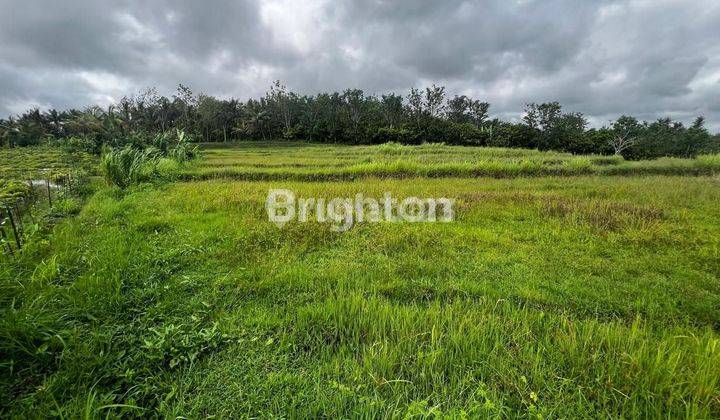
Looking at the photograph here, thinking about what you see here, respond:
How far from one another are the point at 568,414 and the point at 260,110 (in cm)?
5230

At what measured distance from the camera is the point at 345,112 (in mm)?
48312

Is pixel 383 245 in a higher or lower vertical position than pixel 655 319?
higher

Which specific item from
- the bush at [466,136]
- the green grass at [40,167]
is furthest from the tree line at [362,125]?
the green grass at [40,167]

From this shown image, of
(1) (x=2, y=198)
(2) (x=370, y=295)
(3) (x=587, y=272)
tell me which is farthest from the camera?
(1) (x=2, y=198)

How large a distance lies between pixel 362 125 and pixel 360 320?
4178 centimetres

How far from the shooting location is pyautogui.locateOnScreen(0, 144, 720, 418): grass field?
6.57 feet

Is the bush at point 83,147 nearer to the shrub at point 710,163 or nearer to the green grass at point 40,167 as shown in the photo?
the green grass at point 40,167

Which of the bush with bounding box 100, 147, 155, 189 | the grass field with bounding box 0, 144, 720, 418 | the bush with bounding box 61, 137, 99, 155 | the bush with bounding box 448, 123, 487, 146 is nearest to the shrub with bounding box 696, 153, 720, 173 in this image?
the grass field with bounding box 0, 144, 720, 418

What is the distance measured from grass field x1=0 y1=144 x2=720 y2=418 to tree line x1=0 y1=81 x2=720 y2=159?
100 feet

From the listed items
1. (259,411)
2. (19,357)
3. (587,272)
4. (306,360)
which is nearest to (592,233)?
(587,272)

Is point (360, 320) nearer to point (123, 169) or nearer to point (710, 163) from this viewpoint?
point (123, 169)

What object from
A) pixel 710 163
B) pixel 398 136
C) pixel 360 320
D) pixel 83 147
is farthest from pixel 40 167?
pixel 710 163

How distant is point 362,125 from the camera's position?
42.6m

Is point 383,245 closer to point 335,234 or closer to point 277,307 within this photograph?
point 335,234
